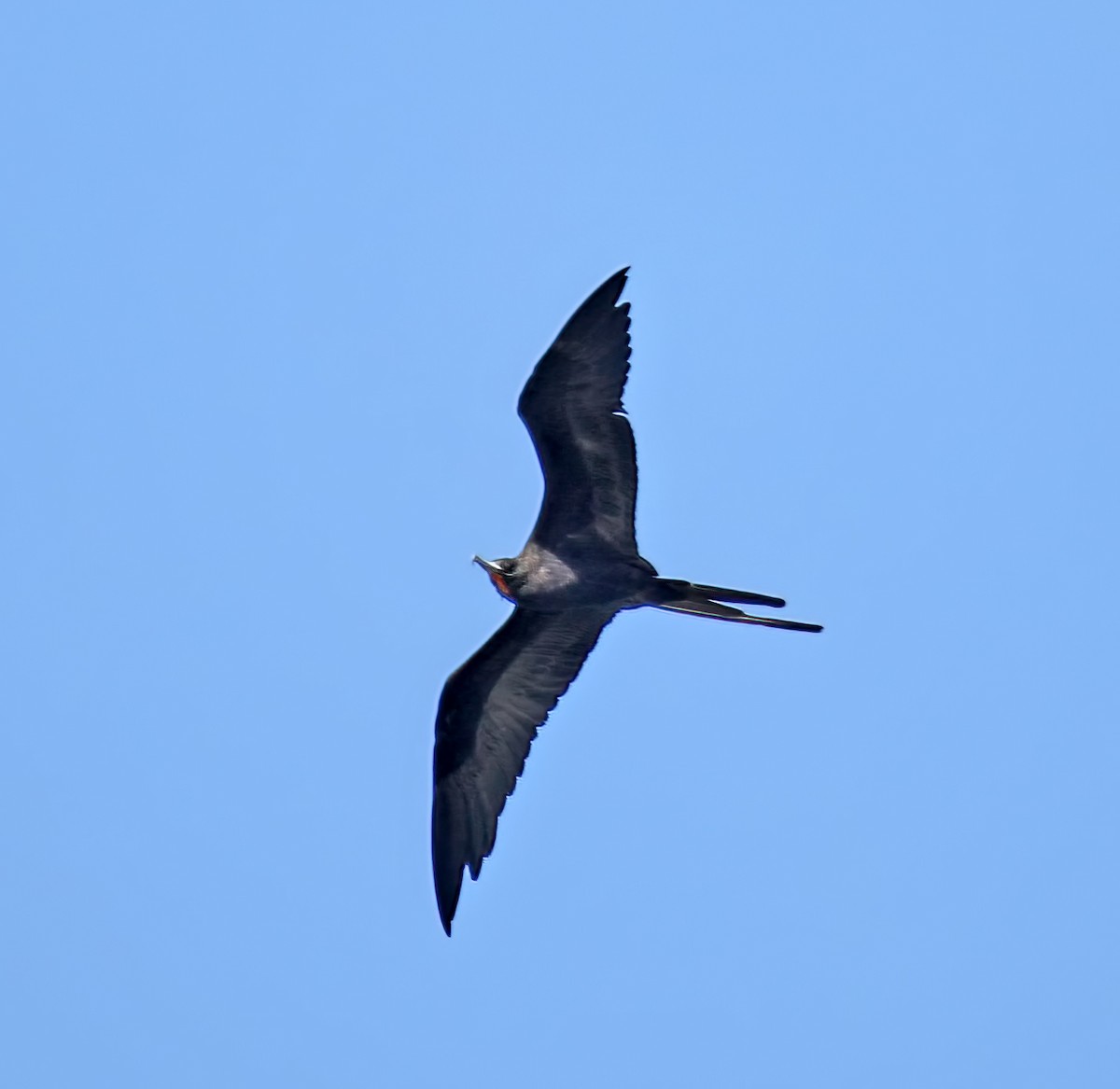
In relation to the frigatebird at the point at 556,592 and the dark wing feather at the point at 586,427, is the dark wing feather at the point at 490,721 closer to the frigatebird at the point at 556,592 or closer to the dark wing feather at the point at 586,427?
the frigatebird at the point at 556,592

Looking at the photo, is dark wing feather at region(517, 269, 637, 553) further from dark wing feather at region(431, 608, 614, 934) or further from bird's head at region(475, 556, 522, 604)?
dark wing feather at region(431, 608, 614, 934)

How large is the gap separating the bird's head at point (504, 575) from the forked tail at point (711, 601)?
1.03 m

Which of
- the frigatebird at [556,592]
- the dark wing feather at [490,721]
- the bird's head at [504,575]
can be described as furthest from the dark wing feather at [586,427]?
the dark wing feather at [490,721]

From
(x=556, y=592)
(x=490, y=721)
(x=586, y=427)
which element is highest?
(x=586, y=427)

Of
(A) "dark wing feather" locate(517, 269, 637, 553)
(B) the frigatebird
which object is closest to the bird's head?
(B) the frigatebird

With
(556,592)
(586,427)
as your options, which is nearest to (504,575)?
(556,592)

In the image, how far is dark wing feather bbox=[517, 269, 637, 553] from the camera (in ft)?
38.2

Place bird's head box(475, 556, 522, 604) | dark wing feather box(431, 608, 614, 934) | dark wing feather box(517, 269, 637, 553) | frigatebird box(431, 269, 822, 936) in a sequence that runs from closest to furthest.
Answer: dark wing feather box(517, 269, 637, 553) < frigatebird box(431, 269, 822, 936) < bird's head box(475, 556, 522, 604) < dark wing feather box(431, 608, 614, 934)

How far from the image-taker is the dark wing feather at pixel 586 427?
11.6m

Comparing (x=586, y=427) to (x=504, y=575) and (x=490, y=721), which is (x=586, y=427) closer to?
(x=504, y=575)

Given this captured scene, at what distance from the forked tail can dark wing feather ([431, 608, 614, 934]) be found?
2.33ft

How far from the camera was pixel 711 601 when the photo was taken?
1223 cm

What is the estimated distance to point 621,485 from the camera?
1218 cm

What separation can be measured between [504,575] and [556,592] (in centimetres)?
43
